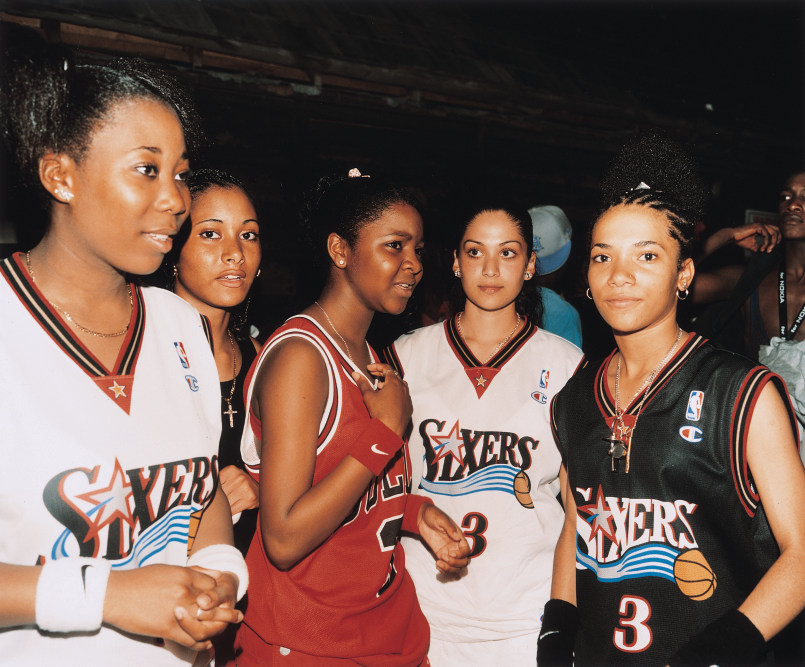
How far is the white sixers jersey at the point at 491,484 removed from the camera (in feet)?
8.32

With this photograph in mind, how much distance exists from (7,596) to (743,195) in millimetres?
9782

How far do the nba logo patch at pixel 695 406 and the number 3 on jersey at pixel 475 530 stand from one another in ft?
3.22

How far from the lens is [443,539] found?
2.38 m

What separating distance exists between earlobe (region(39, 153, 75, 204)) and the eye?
0.52 feet

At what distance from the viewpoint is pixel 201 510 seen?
6.03ft

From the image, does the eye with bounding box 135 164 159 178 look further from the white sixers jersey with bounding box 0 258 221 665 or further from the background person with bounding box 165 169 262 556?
the background person with bounding box 165 169 262 556

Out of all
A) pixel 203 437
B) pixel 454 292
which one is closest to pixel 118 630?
pixel 203 437

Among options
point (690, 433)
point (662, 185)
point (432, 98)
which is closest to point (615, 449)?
point (690, 433)

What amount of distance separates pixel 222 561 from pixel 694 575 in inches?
53.9

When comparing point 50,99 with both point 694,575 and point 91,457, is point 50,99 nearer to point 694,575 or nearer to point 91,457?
point 91,457

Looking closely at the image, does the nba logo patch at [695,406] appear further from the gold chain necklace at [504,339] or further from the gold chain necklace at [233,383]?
the gold chain necklace at [233,383]

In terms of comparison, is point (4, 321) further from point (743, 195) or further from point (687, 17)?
point (687, 17)

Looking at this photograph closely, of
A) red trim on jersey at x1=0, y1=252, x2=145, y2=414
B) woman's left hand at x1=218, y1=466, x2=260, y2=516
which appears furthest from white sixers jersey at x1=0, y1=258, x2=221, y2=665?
woman's left hand at x1=218, y1=466, x2=260, y2=516

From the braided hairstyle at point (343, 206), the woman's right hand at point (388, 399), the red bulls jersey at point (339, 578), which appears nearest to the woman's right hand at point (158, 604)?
the red bulls jersey at point (339, 578)
